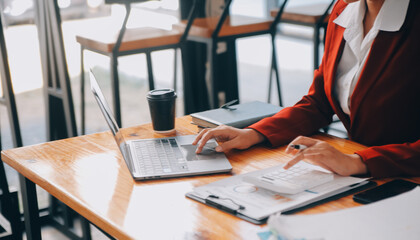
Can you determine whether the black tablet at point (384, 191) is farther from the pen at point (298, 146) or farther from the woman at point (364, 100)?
the pen at point (298, 146)

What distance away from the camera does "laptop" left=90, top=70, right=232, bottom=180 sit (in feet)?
4.24

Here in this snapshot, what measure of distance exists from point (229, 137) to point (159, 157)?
0.70 ft

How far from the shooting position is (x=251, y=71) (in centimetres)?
572

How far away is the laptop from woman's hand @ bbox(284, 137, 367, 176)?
188 mm

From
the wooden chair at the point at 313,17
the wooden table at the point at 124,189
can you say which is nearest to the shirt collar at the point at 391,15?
the wooden table at the point at 124,189

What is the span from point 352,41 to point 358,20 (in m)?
0.06

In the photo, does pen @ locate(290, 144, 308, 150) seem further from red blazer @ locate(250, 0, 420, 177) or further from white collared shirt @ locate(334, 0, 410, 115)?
white collared shirt @ locate(334, 0, 410, 115)

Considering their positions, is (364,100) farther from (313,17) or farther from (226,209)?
(313,17)

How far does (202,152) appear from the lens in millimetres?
1428

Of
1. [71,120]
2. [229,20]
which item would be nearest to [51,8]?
[71,120]

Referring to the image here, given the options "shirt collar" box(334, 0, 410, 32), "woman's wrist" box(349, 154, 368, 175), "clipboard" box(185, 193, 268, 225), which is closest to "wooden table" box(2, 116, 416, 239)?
"clipboard" box(185, 193, 268, 225)

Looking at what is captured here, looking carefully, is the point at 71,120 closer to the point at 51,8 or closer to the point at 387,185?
the point at 51,8

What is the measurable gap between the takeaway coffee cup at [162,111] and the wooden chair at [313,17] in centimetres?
169

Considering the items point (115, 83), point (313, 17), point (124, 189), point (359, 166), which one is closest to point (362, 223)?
point (359, 166)
